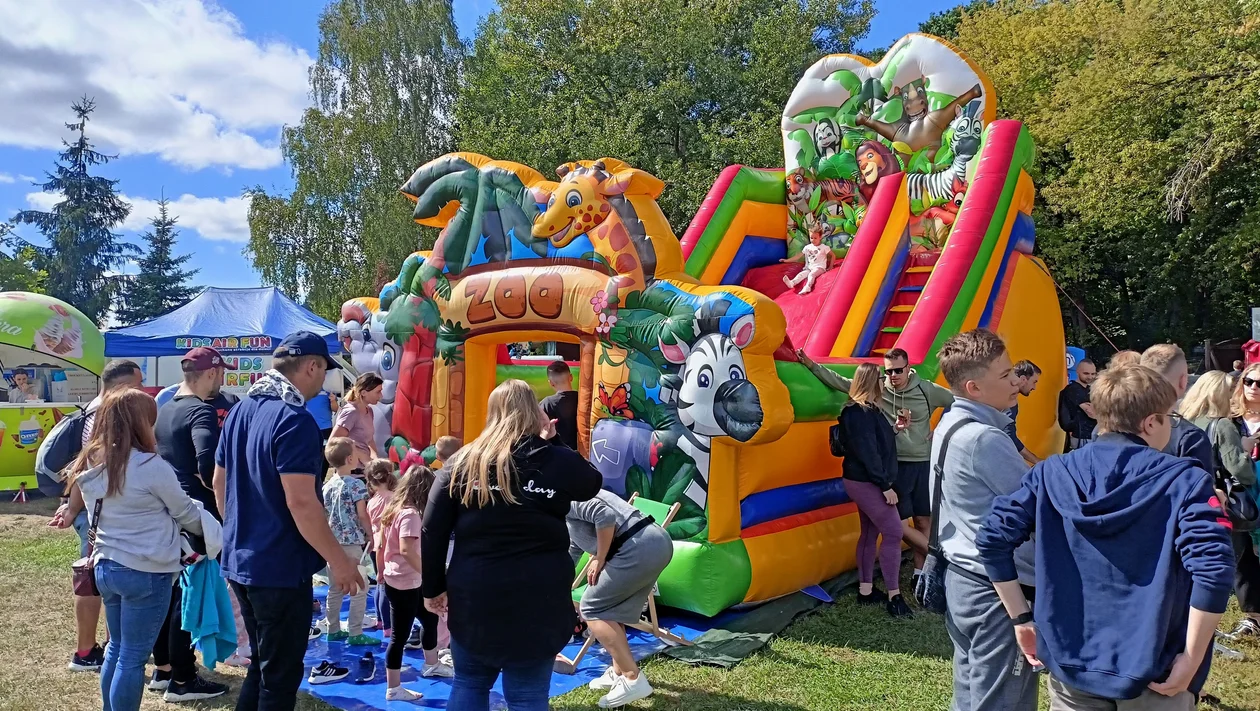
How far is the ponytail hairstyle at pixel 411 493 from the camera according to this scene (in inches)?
145

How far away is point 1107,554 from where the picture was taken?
1914mm

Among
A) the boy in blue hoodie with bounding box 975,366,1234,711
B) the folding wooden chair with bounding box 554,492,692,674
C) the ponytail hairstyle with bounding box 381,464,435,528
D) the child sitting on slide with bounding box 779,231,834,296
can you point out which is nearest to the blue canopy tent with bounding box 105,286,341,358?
the child sitting on slide with bounding box 779,231,834,296

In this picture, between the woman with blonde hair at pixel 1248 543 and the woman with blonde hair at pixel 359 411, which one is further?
the woman with blonde hair at pixel 359 411

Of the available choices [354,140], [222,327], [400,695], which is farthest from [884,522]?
[354,140]

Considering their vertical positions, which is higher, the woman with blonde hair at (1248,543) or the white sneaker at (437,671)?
the woman with blonde hair at (1248,543)

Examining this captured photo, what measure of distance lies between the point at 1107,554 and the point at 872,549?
312cm

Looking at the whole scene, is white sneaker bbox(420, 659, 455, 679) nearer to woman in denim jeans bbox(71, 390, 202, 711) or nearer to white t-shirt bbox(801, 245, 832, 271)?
woman in denim jeans bbox(71, 390, 202, 711)

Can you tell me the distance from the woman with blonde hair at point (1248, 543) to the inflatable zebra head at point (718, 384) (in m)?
2.16

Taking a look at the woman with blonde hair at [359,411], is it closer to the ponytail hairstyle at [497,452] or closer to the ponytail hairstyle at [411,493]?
the ponytail hairstyle at [411,493]

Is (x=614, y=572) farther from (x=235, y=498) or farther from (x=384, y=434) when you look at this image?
(x=384, y=434)

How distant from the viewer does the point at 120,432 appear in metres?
2.92

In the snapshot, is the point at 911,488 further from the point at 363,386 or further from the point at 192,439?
the point at 192,439

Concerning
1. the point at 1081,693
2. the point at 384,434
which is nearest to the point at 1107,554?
the point at 1081,693

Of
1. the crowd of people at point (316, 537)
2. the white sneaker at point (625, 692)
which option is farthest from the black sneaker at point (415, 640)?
the white sneaker at point (625, 692)
